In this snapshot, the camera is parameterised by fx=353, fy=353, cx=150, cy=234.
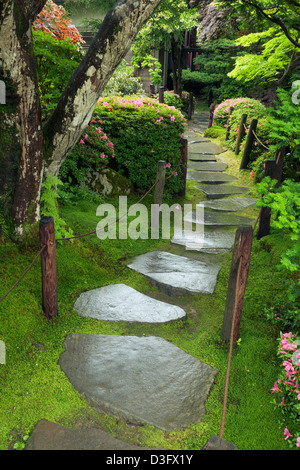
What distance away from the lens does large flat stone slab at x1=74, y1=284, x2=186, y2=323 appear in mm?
4156

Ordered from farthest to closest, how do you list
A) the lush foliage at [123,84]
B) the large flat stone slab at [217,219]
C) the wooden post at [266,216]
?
the lush foliage at [123,84] < the large flat stone slab at [217,219] < the wooden post at [266,216]

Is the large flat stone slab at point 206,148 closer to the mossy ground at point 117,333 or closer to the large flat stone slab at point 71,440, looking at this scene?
the mossy ground at point 117,333

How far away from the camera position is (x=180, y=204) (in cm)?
856

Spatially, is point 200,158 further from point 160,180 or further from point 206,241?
point 206,241

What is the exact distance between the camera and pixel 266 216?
6320mm

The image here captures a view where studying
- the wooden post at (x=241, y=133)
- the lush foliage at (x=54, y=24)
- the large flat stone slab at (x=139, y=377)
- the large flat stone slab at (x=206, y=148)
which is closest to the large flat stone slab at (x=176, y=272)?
the large flat stone slab at (x=139, y=377)

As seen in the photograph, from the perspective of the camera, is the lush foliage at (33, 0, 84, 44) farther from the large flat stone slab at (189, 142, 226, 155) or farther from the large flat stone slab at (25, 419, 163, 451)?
the large flat stone slab at (189, 142, 226, 155)

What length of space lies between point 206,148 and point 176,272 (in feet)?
31.6

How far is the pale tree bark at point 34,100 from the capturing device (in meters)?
3.82

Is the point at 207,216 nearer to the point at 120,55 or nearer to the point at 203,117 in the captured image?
the point at 120,55

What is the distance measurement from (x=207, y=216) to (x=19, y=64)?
197 inches
